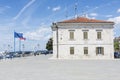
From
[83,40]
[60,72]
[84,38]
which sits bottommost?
[60,72]

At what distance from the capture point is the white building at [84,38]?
2012 inches

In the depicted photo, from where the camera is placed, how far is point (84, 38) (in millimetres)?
51531

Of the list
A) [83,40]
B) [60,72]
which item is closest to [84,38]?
[83,40]

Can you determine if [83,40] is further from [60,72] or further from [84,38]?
[60,72]

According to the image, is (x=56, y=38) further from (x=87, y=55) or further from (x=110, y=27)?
(x=110, y=27)

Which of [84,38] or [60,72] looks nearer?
[60,72]

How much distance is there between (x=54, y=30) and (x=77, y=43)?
5.00m

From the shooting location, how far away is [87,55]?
5122 cm

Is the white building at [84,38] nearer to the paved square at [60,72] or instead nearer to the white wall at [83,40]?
the white wall at [83,40]

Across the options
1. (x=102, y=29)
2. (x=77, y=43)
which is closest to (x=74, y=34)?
(x=77, y=43)

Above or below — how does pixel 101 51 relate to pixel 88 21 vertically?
below

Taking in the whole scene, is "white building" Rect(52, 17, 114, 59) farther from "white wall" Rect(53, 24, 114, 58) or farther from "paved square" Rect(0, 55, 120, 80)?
"paved square" Rect(0, 55, 120, 80)

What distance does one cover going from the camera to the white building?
5109 cm

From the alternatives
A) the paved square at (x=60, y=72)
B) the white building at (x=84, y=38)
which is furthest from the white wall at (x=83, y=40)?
the paved square at (x=60, y=72)
